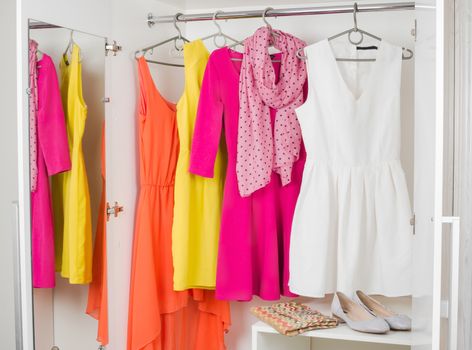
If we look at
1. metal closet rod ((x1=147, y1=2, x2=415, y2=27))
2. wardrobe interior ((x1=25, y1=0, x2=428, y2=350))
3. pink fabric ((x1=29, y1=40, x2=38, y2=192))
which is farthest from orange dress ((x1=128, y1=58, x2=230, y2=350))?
pink fabric ((x1=29, y1=40, x2=38, y2=192))

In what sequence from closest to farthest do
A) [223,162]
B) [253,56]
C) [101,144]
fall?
[101,144], [253,56], [223,162]

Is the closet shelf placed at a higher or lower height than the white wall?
lower

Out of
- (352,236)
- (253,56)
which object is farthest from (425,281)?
(253,56)

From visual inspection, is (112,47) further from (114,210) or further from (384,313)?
(384,313)

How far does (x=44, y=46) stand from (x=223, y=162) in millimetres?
927

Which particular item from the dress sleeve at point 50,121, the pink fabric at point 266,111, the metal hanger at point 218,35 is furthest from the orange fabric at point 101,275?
the metal hanger at point 218,35

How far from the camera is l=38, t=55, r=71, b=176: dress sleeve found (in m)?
1.93

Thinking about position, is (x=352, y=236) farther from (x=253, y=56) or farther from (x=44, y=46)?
(x=44, y=46)

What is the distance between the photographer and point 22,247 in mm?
1854

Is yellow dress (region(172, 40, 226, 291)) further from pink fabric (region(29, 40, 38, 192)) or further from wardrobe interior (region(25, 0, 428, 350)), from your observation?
pink fabric (region(29, 40, 38, 192))

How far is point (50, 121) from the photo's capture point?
1981mm

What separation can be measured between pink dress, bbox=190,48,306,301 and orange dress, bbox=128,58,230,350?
0.18 m

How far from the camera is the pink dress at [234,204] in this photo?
242 centimetres

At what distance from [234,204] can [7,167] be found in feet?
2.87
